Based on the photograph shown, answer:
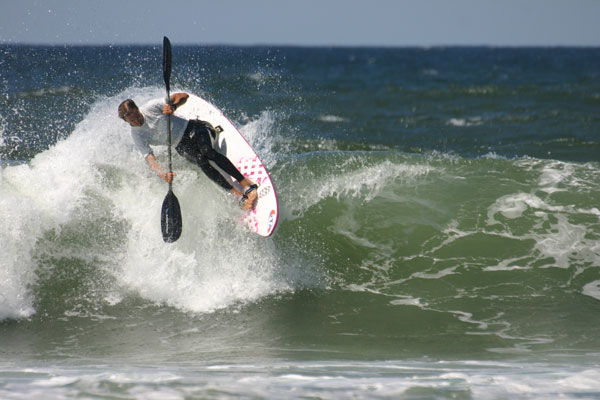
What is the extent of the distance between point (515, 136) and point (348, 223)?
8.91 metres

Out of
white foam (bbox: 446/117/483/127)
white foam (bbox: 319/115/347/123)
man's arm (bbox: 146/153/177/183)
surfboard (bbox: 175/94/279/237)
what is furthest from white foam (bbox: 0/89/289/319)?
white foam (bbox: 446/117/483/127)

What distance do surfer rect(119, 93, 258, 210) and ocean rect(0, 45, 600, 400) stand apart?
35cm

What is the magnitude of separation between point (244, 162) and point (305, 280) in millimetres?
1483

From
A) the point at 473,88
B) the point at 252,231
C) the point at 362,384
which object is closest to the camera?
the point at 362,384

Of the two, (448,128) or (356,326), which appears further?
(448,128)

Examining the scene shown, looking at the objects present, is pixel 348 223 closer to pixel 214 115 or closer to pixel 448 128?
pixel 214 115

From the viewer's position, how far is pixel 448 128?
1764 cm

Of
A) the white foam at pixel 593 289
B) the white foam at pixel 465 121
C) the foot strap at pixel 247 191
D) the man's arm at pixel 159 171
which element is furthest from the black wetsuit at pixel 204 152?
the white foam at pixel 465 121

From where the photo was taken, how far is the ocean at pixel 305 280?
4.51 meters

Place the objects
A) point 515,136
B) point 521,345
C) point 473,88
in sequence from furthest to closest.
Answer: point 473,88
point 515,136
point 521,345

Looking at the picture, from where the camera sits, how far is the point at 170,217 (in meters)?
6.94

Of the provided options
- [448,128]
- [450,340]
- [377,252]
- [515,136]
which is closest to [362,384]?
[450,340]

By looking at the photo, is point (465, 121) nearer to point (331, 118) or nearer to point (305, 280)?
point (331, 118)

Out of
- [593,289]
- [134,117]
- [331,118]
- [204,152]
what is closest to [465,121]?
[331,118]
